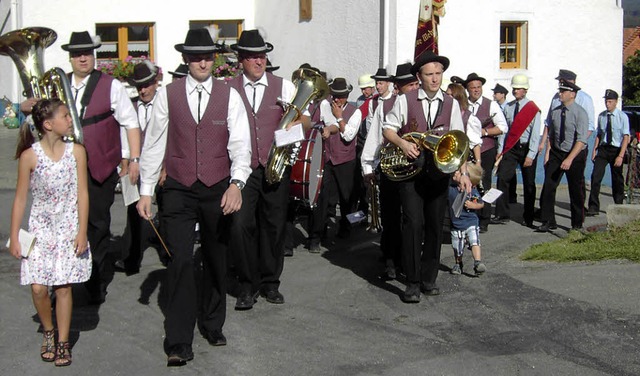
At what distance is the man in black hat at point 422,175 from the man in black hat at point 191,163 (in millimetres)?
1840

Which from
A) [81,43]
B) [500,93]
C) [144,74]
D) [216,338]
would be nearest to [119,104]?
[81,43]

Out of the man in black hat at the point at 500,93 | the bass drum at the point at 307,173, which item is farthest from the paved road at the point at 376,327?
the man in black hat at the point at 500,93

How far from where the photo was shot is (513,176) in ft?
41.4

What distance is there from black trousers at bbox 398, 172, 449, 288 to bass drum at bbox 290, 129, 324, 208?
1360mm

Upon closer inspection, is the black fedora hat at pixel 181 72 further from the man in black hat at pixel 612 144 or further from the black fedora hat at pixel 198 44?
the man in black hat at pixel 612 144

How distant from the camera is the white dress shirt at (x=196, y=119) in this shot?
6.24 metres

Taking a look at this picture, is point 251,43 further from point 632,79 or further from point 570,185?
point 632,79

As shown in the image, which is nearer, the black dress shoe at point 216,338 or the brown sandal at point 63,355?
the brown sandal at point 63,355

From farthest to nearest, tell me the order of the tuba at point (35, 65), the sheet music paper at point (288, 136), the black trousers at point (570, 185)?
the black trousers at point (570, 185), the sheet music paper at point (288, 136), the tuba at point (35, 65)

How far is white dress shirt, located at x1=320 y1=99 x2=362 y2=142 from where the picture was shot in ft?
34.8

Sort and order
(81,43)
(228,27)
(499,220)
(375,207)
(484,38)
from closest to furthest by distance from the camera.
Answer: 1. (81,43)
2. (375,207)
3. (499,220)
4. (484,38)
5. (228,27)

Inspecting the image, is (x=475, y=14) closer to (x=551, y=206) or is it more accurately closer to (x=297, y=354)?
(x=551, y=206)

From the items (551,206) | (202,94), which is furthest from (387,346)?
(551,206)

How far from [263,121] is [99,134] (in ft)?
4.37
